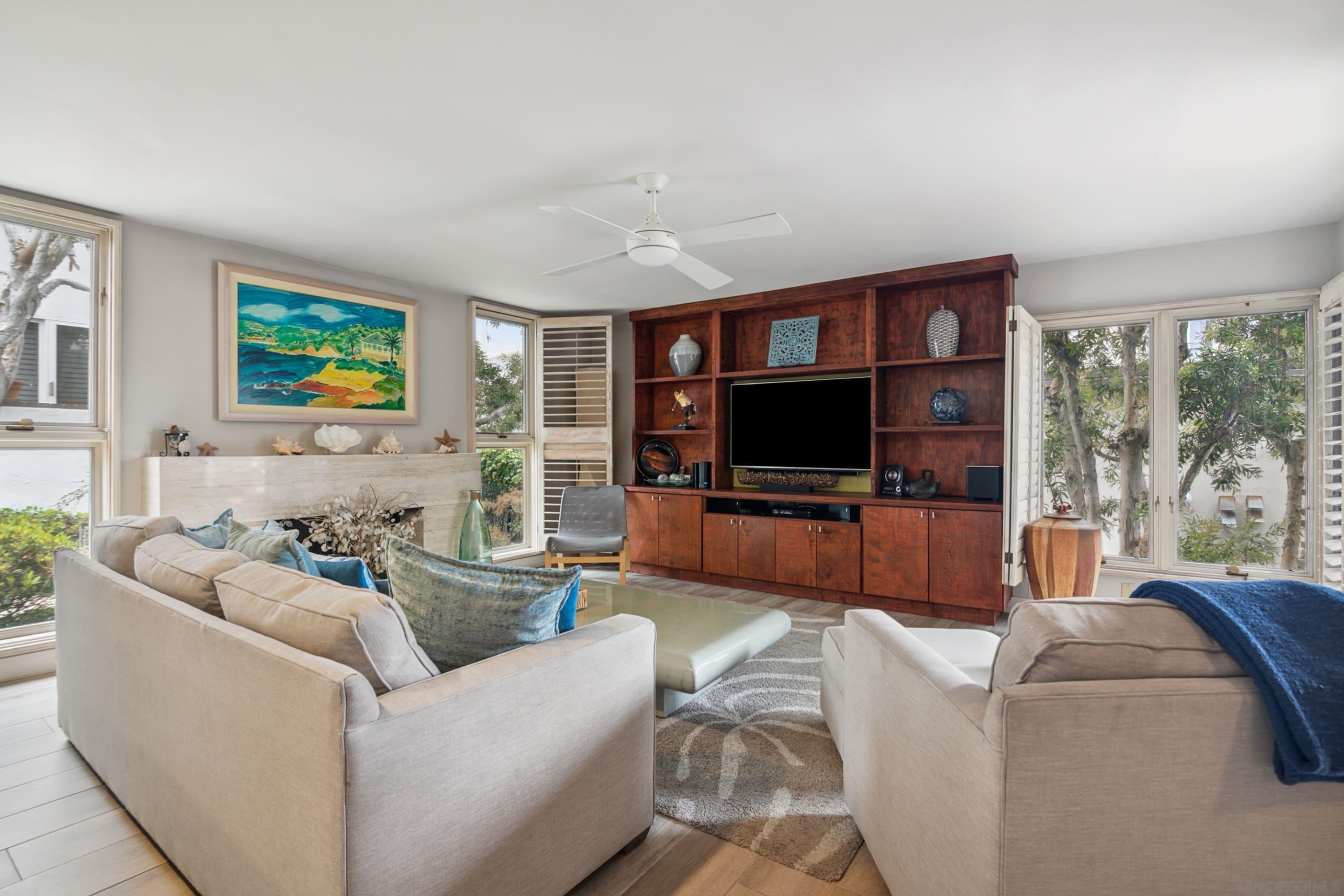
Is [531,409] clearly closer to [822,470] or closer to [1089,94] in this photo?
[822,470]

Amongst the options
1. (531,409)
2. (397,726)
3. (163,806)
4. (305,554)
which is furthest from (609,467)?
(397,726)

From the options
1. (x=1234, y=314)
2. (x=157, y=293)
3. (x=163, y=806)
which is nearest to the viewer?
(x=163, y=806)

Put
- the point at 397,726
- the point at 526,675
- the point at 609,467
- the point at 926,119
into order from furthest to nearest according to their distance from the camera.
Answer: the point at 609,467, the point at 926,119, the point at 526,675, the point at 397,726

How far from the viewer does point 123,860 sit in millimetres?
1789

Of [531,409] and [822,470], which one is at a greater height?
[531,409]

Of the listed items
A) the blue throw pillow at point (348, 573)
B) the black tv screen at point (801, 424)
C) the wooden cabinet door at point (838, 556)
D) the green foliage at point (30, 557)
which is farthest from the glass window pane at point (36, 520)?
the wooden cabinet door at point (838, 556)

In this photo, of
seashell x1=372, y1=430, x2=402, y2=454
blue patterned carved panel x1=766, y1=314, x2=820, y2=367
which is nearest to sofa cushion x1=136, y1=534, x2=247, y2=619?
seashell x1=372, y1=430, x2=402, y2=454

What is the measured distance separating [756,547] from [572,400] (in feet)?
7.14

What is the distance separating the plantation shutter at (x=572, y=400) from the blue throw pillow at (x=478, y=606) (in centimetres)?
416

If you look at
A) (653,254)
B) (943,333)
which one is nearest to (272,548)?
(653,254)

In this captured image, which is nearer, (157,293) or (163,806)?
(163,806)

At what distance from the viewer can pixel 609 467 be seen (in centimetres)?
580

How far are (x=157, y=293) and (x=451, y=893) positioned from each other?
12.3ft

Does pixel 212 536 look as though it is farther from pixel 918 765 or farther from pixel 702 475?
pixel 702 475
